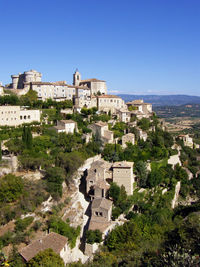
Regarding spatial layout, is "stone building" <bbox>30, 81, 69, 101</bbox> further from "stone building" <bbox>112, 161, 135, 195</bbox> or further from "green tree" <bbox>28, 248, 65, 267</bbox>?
"green tree" <bbox>28, 248, 65, 267</bbox>

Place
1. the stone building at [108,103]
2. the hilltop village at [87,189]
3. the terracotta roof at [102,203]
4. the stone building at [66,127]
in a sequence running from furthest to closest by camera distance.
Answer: the stone building at [108,103]
the stone building at [66,127]
the terracotta roof at [102,203]
the hilltop village at [87,189]

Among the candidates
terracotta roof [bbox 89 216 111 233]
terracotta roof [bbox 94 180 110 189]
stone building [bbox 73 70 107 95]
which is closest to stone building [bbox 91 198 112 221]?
terracotta roof [bbox 89 216 111 233]

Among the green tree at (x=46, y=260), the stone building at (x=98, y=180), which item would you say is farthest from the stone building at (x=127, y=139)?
the green tree at (x=46, y=260)

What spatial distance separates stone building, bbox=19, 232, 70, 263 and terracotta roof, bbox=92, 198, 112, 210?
6.35m

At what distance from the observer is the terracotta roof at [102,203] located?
27991 millimetres

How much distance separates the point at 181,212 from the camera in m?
35.9

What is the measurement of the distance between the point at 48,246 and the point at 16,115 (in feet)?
80.6

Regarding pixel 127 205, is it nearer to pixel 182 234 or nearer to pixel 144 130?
pixel 182 234

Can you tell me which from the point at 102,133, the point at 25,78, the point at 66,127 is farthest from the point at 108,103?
the point at 25,78

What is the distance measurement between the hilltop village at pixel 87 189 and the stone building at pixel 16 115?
0.49 feet

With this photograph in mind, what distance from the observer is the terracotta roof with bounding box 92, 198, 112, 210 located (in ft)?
91.8

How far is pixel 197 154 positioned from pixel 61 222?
46848 mm

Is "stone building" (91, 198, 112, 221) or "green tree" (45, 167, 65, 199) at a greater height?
"green tree" (45, 167, 65, 199)

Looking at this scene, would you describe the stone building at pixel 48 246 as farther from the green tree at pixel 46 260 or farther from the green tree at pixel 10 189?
the green tree at pixel 10 189
